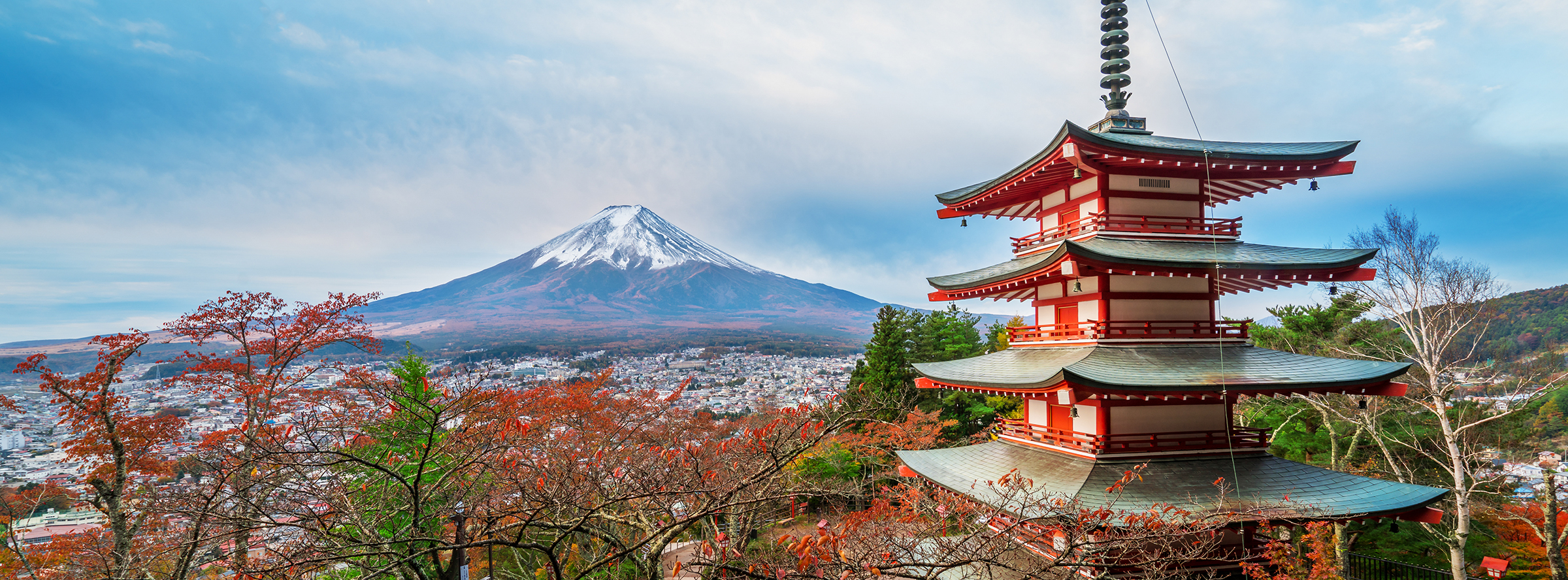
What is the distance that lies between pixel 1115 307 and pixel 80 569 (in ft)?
48.5

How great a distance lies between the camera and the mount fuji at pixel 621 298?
75.2 meters

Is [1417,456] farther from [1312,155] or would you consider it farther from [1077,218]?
[1077,218]

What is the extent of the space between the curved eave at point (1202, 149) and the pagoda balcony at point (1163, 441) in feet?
11.9

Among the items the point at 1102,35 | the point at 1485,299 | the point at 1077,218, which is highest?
the point at 1102,35

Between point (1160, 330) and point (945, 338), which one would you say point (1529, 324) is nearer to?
point (945, 338)

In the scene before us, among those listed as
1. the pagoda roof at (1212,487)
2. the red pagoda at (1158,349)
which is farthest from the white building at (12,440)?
the pagoda roof at (1212,487)

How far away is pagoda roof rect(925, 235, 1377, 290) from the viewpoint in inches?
294

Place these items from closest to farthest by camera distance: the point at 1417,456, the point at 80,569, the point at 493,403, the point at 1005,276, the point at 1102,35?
1. the point at 80,569
2. the point at 1005,276
3. the point at 1102,35
4. the point at 493,403
5. the point at 1417,456

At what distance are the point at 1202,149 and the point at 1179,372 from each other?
3181 millimetres

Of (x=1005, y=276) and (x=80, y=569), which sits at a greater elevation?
(x=1005, y=276)

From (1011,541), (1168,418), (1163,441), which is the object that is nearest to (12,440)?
(1011,541)

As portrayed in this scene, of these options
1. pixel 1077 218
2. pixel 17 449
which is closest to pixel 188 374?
pixel 17 449

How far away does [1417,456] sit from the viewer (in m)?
15.0

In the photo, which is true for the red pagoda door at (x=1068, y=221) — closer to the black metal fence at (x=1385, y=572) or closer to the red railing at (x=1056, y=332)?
the red railing at (x=1056, y=332)
